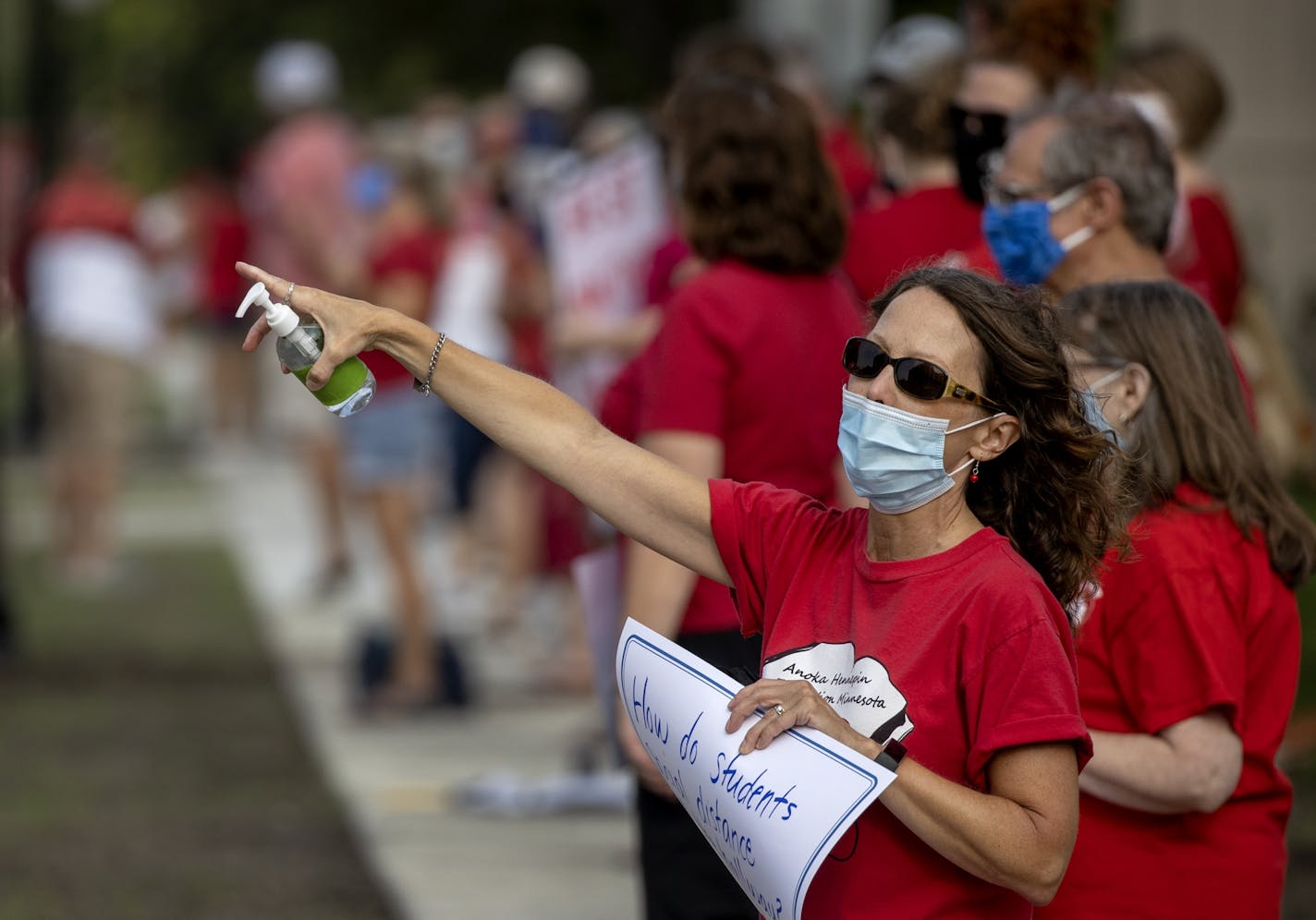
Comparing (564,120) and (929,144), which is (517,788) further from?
(564,120)

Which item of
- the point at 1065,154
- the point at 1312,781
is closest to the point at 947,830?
the point at 1065,154

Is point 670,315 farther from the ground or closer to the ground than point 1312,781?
farther from the ground

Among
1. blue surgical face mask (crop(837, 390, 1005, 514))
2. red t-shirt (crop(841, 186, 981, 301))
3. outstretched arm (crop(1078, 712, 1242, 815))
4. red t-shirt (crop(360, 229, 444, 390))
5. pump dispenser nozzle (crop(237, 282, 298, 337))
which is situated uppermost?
pump dispenser nozzle (crop(237, 282, 298, 337))

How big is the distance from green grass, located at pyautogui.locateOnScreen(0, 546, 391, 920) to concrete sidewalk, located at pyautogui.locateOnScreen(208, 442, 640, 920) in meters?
0.14

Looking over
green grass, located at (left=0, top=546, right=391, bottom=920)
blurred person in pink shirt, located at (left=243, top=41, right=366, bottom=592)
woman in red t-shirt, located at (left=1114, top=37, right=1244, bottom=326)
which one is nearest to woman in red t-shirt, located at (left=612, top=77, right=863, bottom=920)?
woman in red t-shirt, located at (left=1114, top=37, right=1244, bottom=326)

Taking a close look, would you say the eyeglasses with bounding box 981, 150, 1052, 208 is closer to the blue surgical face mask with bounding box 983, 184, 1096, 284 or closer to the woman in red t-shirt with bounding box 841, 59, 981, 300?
the blue surgical face mask with bounding box 983, 184, 1096, 284

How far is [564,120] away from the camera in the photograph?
365 inches

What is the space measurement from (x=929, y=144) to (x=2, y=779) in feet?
14.9

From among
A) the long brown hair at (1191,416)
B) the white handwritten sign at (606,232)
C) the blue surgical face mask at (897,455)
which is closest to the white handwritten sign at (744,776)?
the blue surgical face mask at (897,455)

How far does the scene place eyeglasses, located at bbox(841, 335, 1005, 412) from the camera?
242cm

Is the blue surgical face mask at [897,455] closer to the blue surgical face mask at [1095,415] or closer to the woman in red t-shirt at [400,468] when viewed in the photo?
the blue surgical face mask at [1095,415]

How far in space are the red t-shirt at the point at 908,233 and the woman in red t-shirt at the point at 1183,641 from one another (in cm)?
132

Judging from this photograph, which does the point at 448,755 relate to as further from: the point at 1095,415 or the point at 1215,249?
the point at 1095,415

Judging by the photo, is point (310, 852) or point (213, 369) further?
point (213, 369)
